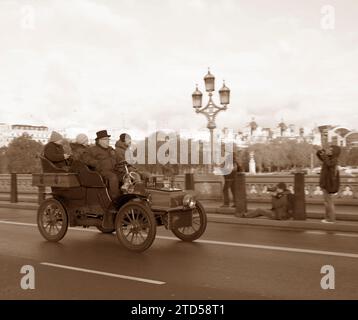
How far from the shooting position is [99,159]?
952 centimetres

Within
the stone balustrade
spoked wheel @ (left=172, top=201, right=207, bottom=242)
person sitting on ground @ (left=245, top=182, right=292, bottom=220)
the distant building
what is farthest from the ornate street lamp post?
the distant building

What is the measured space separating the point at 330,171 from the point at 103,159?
5576 millimetres

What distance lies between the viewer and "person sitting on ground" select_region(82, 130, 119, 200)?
9367 millimetres

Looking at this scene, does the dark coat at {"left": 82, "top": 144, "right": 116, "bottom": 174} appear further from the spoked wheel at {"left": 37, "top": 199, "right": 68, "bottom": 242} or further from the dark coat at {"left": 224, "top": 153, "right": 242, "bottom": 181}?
the dark coat at {"left": 224, "top": 153, "right": 242, "bottom": 181}

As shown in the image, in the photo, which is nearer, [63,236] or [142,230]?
[142,230]

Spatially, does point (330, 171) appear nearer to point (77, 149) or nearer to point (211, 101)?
point (77, 149)

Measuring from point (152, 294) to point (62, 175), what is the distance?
4369 millimetres

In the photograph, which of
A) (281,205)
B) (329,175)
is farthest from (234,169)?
(329,175)

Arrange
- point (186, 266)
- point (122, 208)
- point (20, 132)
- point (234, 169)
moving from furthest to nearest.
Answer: point (20, 132) < point (234, 169) < point (122, 208) < point (186, 266)

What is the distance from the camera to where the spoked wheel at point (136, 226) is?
8.55 meters

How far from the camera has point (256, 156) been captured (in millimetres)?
112625

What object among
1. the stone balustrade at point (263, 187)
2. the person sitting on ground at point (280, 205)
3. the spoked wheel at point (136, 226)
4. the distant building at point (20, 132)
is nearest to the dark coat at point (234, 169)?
the stone balustrade at point (263, 187)
